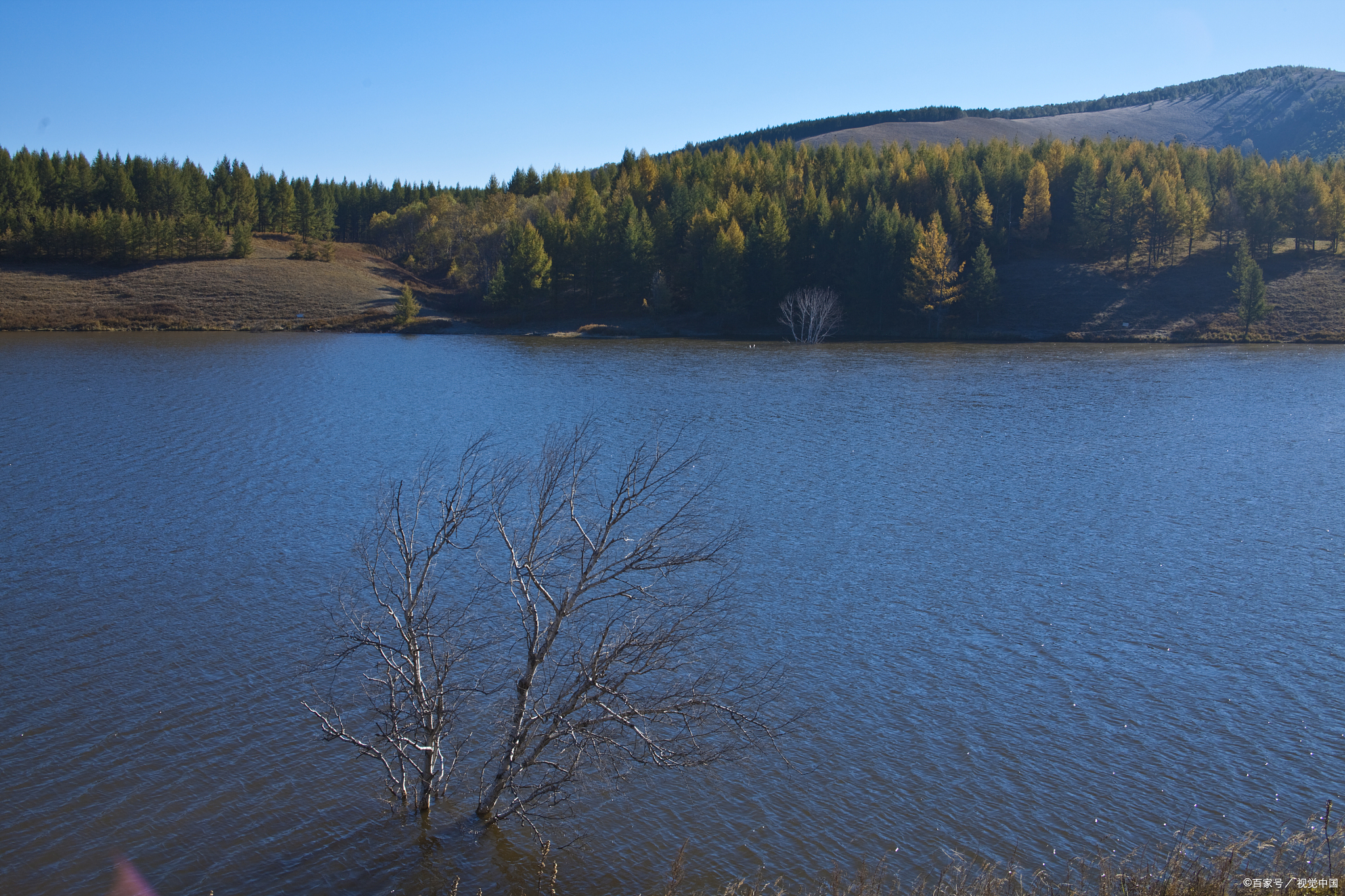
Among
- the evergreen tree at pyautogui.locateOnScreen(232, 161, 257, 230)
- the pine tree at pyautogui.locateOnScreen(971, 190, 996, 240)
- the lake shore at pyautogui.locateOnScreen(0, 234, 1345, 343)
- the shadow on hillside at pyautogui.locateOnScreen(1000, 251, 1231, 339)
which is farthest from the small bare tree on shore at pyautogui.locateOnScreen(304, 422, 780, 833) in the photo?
the evergreen tree at pyautogui.locateOnScreen(232, 161, 257, 230)

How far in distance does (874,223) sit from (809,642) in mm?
76606

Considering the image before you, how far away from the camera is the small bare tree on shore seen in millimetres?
10836

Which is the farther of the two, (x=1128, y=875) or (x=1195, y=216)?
(x=1195, y=216)

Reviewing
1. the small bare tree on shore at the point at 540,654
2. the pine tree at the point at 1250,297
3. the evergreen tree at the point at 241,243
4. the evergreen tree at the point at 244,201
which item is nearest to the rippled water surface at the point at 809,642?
the small bare tree on shore at the point at 540,654

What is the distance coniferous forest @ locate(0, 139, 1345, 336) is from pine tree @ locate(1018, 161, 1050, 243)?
18 cm

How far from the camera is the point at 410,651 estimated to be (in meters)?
10.9

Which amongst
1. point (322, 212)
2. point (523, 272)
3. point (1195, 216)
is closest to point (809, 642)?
point (523, 272)

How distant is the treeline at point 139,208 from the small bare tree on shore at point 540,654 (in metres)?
95.5

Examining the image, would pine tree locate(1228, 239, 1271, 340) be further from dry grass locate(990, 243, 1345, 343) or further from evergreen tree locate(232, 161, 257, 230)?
evergreen tree locate(232, 161, 257, 230)

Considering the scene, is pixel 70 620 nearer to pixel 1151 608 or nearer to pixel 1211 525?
pixel 1151 608

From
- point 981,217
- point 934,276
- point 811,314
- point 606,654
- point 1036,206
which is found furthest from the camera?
point 1036,206

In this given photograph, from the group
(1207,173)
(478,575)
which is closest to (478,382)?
(478,575)

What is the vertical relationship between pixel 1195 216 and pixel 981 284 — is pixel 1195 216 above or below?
above

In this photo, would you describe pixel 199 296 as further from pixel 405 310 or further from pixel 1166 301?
pixel 1166 301
